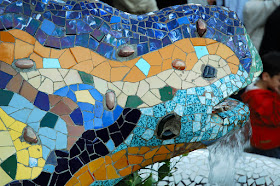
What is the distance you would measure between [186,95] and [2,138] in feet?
2.46

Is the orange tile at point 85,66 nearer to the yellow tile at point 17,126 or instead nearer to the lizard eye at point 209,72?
the yellow tile at point 17,126

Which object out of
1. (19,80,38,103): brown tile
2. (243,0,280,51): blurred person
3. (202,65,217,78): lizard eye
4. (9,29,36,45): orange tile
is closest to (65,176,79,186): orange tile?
(19,80,38,103): brown tile

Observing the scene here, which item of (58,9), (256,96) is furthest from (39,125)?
(256,96)

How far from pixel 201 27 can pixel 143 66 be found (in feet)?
1.05

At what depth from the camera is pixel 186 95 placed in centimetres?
215

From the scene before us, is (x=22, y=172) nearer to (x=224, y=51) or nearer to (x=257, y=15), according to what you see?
(x=224, y=51)

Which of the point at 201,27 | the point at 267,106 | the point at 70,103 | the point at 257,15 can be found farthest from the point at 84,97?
the point at 257,15

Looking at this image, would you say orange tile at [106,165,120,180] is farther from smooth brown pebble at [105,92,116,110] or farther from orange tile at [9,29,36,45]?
orange tile at [9,29,36,45]

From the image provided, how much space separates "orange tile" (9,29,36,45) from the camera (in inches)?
80.2

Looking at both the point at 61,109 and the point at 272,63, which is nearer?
the point at 61,109

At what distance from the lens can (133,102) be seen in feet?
6.89

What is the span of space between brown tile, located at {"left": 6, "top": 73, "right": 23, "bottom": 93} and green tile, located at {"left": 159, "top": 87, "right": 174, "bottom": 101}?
561mm

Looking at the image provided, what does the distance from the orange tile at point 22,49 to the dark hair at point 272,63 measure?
2178mm

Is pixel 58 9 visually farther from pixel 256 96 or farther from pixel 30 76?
pixel 256 96
